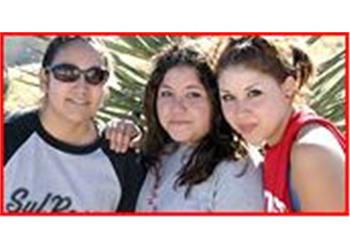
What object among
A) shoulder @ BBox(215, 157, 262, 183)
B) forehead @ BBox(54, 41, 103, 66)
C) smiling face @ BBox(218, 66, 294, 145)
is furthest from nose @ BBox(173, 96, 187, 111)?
forehead @ BBox(54, 41, 103, 66)

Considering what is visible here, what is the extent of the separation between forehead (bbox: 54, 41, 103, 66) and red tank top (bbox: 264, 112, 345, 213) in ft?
2.37

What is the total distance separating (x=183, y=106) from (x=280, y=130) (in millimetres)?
354

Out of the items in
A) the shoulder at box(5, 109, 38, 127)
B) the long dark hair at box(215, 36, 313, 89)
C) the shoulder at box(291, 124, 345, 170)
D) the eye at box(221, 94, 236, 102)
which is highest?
the long dark hair at box(215, 36, 313, 89)

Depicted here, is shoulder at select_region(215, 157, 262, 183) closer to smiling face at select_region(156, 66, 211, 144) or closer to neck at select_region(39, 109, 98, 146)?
smiling face at select_region(156, 66, 211, 144)

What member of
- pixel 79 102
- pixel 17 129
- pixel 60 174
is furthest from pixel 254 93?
pixel 17 129

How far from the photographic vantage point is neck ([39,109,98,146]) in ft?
12.9

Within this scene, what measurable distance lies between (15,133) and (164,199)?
1.98ft

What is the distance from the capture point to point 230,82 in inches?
152

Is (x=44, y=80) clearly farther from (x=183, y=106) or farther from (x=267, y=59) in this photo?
(x=267, y=59)

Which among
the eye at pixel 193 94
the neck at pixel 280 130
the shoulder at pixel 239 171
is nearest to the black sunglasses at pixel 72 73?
the eye at pixel 193 94

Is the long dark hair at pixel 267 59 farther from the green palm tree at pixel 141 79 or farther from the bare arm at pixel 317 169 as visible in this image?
the bare arm at pixel 317 169

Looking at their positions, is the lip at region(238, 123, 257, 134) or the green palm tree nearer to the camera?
the lip at region(238, 123, 257, 134)
